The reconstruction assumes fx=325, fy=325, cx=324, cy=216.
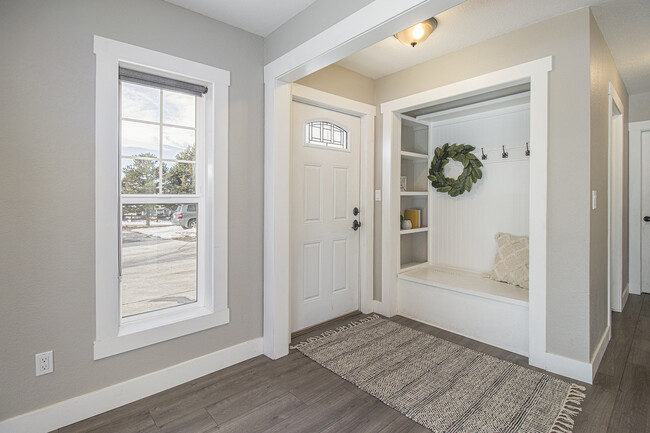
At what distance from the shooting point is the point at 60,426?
69.3 inches

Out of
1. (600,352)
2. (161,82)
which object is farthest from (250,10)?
(600,352)

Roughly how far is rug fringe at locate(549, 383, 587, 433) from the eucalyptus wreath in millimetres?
1960

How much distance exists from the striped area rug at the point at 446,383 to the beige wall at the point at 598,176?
0.60 meters

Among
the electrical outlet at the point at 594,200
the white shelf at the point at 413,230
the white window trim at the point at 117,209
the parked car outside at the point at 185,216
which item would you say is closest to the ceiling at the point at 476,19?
the white window trim at the point at 117,209

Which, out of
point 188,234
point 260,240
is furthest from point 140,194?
point 260,240

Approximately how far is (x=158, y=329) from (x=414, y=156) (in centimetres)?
296

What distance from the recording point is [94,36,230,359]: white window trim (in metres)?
1.88

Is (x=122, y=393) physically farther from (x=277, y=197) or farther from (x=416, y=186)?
(x=416, y=186)

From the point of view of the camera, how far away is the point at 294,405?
1975 mm

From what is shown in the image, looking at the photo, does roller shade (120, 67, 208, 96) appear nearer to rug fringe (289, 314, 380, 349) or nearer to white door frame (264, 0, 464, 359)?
white door frame (264, 0, 464, 359)

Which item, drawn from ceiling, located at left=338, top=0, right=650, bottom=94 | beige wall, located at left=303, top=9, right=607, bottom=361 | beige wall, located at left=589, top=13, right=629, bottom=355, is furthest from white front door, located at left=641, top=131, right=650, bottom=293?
beige wall, located at left=303, top=9, right=607, bottom=361

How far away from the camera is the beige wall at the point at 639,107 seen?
387 centimetres

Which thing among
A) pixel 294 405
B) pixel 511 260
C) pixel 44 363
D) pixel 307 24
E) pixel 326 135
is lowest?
pixel 294 405

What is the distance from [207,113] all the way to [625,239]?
4.83 meters
